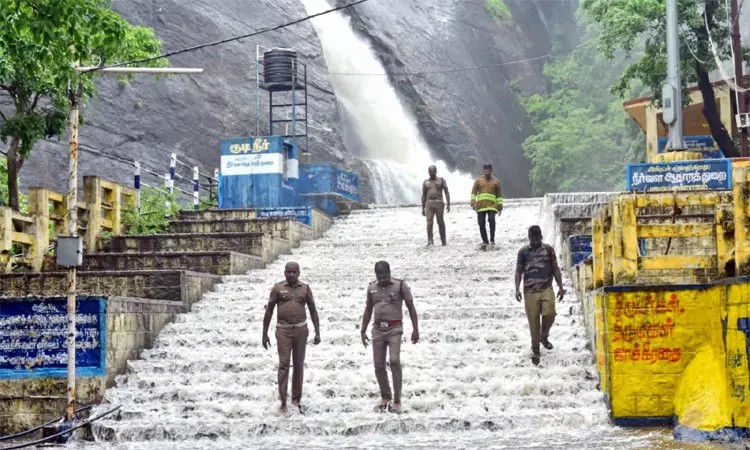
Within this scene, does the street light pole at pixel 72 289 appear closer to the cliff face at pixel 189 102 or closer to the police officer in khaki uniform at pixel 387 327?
the police officer in khaki uniform at pixel 387 327

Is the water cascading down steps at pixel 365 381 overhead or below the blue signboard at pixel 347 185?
below

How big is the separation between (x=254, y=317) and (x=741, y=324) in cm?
735

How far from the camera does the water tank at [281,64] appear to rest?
1047 inches

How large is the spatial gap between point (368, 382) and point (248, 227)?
29.9 feet

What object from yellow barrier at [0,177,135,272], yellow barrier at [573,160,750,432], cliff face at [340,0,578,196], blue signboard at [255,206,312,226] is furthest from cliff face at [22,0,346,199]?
yellow barrier at [573,160,750,432]

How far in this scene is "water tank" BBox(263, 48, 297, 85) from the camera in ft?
87.2

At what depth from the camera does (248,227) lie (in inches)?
818

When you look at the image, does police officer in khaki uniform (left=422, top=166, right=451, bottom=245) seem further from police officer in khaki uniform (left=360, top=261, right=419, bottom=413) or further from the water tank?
the water tank

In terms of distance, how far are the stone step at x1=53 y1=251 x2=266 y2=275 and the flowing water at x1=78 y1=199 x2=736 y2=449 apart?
0.37m

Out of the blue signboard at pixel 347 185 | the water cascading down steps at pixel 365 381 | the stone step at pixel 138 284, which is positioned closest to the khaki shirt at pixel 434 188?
the water cascading down steps at pixel 365 381

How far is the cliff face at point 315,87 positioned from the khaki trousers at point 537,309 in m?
17.6

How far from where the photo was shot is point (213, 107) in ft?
122

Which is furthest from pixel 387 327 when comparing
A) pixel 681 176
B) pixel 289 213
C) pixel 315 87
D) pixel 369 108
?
pixel 369 108

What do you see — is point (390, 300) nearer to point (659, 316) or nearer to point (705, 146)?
point (659, 316)
